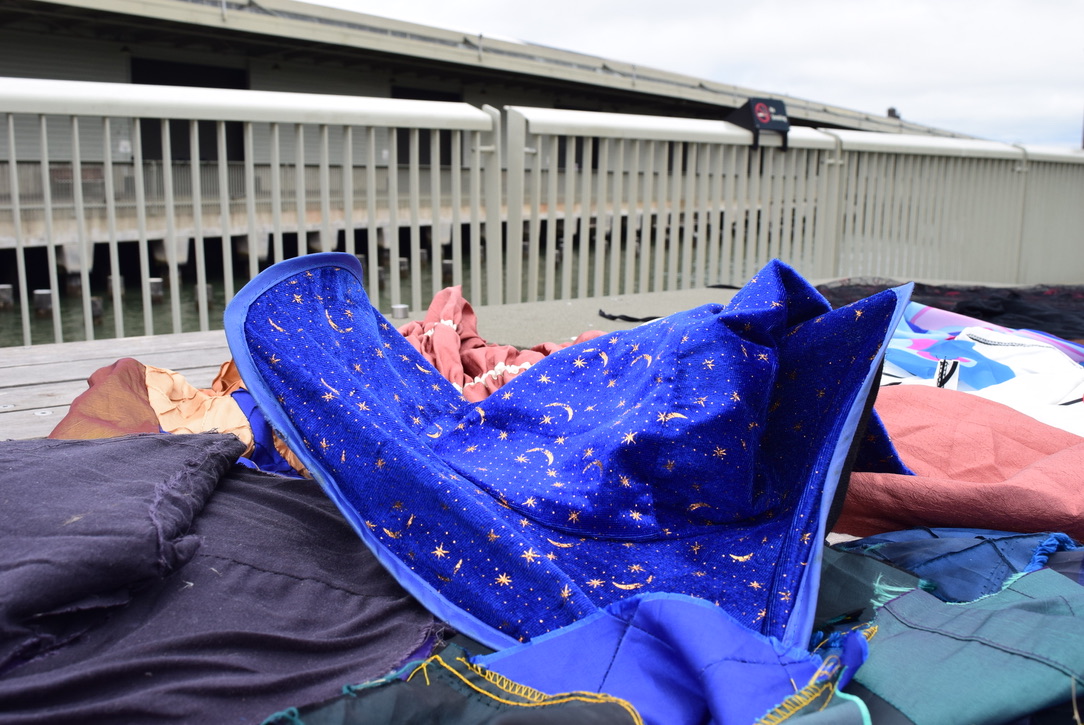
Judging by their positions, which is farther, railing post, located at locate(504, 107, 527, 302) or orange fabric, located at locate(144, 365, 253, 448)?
railing post, located at locate(504, 107, 527, 302)

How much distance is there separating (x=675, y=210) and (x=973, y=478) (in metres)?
3.05

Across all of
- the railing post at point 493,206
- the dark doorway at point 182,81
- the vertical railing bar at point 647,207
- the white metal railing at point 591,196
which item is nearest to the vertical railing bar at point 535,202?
the white metal railing at point 591,196

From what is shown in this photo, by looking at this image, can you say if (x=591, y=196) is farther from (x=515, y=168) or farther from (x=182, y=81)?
(x=182, y=81)

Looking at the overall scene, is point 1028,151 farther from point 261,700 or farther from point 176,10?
point 176,10

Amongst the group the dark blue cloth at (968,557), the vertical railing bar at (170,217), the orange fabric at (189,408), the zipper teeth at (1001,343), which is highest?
the vertical railing bar at (170,217)

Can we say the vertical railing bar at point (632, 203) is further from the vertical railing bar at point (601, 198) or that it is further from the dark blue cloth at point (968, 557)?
the dark blue cloth at point (968, 557)

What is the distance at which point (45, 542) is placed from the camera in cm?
93

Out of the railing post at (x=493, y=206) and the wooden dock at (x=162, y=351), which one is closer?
the wooden dock at (x=162, y=351)

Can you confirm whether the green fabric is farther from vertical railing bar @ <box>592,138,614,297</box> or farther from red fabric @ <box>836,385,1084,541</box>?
vertical railing bar @ <box>592,138,614,297</box>

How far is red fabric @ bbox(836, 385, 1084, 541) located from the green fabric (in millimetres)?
308

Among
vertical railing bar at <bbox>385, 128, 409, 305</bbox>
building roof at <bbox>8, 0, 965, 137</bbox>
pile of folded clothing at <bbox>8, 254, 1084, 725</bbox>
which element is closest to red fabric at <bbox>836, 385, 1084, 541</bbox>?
pile of folded clothing at <bbox>8, 254, 1084, 725</bbox>

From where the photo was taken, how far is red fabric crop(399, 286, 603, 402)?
7.02 feet

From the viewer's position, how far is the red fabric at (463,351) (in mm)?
2140

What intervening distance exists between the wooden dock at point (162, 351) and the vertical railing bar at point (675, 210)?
60cm
